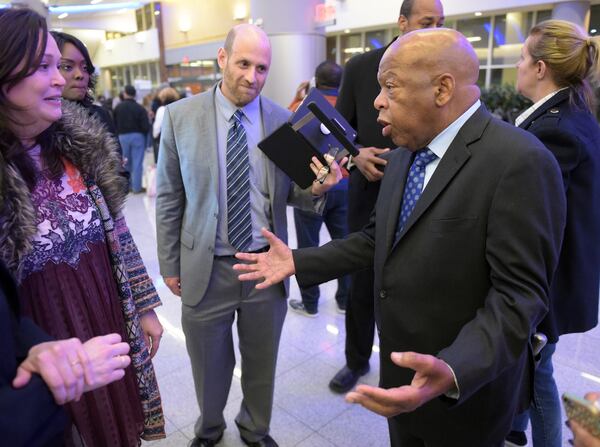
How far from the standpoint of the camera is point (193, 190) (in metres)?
1.80

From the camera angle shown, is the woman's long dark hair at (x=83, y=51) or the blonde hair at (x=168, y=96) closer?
the woman's long dark hair at (x=83, y=51)

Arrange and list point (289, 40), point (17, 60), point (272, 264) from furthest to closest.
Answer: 1. point (289, 40)
2. point (272, 264)
3. point (17, 60)

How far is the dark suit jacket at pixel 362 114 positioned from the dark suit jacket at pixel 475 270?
952mm

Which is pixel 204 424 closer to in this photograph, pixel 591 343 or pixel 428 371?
pixel 428 371

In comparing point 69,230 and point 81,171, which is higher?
point 81,171

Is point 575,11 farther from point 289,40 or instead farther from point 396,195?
point 396,195

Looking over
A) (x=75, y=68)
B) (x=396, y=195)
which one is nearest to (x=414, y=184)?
(x=396, y=195)

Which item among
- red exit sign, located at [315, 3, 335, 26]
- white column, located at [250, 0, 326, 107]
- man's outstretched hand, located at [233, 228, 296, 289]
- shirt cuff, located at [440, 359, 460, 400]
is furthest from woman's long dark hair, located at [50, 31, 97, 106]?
red exit sign, located at [315, 3, 335, 26]

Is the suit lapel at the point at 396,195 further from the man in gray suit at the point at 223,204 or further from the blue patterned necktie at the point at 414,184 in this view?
the man in gray suit at the point at 223,204

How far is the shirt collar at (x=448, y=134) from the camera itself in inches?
46.3

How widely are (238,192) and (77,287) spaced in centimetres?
75

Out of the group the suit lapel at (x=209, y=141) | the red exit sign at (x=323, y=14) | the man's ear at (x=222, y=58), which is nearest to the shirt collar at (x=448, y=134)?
the suit lapel at (x=209, y=141)

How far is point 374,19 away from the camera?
1149 centimetres

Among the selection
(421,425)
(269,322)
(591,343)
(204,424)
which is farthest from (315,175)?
(591,343)
